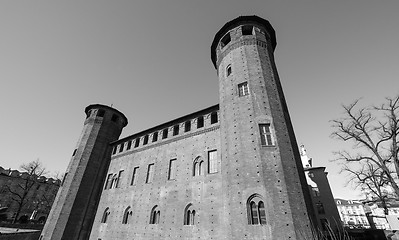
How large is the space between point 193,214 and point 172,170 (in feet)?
14.1

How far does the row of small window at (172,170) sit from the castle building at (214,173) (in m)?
0.08

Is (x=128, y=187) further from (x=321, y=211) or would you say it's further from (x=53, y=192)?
(x=53, y=192)

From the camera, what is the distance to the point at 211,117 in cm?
1560

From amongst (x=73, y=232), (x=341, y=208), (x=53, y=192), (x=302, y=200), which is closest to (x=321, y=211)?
(x=302, y=200)

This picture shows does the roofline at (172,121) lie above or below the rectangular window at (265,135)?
above

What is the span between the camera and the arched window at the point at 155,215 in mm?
14448

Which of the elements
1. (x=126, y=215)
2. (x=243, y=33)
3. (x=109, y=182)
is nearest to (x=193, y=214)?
(x=126, y=215)

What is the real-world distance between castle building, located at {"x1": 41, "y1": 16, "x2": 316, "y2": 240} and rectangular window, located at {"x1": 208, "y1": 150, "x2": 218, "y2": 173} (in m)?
0.07

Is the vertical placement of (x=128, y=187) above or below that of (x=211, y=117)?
below

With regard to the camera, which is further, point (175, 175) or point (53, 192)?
point (53, 192)

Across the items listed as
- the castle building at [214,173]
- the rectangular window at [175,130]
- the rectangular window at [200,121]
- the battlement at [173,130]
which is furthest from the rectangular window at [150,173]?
the rectangular window at [200,121]

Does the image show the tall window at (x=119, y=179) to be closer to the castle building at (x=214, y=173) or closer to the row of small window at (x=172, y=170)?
the row of small window at (x=172, y=170)

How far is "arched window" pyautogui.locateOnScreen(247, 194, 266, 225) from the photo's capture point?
9055 mm

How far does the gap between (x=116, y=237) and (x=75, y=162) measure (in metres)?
10.9
